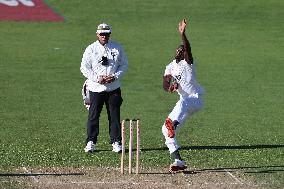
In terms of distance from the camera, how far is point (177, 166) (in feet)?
49.6

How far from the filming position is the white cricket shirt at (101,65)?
1708 centimetres

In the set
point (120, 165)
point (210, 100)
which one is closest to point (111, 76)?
point (120, 165)

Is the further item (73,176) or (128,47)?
(128,47)

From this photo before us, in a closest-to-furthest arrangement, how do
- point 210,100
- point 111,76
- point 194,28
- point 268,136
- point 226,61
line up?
point 111,76
point 268,136
point 210,100
point 226,61
point 194,28

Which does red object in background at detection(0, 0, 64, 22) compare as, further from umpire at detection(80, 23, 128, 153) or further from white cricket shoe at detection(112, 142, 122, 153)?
white cricket shoe at detection(112, 142, 122, 153)

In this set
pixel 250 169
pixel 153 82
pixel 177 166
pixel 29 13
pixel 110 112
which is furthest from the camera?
pixel 29 13

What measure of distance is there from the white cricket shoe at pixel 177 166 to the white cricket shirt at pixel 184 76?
1299 millimetres

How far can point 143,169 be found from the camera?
15477 mm

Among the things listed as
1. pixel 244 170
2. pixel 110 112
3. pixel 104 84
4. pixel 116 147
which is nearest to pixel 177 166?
pixel 244 170

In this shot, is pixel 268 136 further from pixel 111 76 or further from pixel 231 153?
pixel 111 76

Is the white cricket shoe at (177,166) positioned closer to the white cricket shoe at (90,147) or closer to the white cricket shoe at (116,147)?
the white cricket shoe at (116,147)

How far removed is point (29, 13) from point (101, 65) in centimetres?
1541

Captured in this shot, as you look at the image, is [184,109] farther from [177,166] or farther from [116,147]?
[116,147]

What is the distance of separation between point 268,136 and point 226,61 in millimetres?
9519
